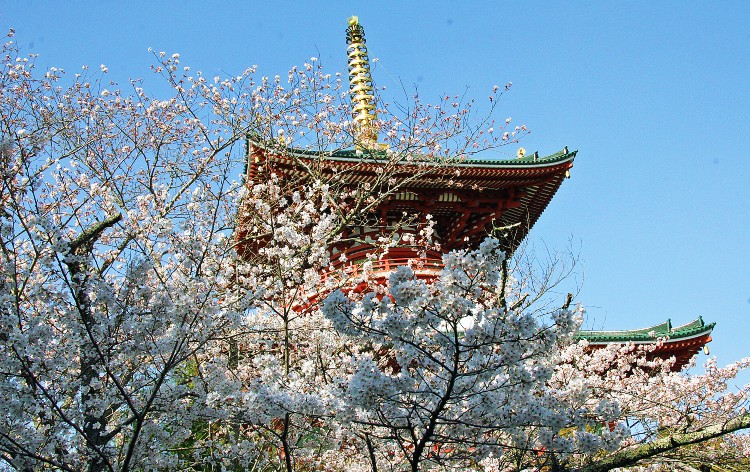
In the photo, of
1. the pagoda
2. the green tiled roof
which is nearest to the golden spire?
the pagoda

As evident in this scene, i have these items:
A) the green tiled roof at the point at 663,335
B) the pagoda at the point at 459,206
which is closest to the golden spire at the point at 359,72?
the pagoda at the point at 459,206

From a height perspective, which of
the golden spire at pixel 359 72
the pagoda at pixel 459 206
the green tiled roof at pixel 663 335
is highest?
the golden spire at pixel 359 72

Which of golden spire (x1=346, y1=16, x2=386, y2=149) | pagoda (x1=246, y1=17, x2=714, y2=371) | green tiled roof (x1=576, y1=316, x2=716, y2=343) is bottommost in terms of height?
green tiled roof (x1=576, y1=316, x2=716, y2=343)

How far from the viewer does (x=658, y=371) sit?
1588cm

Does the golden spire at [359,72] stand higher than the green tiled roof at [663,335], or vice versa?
the golden spire at [359,72]

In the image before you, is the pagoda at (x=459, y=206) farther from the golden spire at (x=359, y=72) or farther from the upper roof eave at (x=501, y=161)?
the golden spire at (x=359, y=72)

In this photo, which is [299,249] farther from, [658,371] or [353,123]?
[658,371]

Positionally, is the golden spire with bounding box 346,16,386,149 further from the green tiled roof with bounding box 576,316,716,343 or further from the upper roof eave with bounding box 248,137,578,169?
the green tiled roof with bounding box 576,316,716,343

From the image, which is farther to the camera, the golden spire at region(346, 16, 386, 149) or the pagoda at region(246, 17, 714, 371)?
the golden spire at region(346, 16, 386, 149)

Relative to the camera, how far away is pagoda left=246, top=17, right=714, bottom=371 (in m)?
15.5

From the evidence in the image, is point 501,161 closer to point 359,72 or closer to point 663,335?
point 663,335

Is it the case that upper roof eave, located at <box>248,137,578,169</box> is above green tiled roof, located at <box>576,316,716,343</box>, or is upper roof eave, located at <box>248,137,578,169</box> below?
above

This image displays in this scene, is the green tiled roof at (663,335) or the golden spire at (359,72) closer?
the green tiled roof at (663,335)

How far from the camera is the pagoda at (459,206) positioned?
51.0ft
